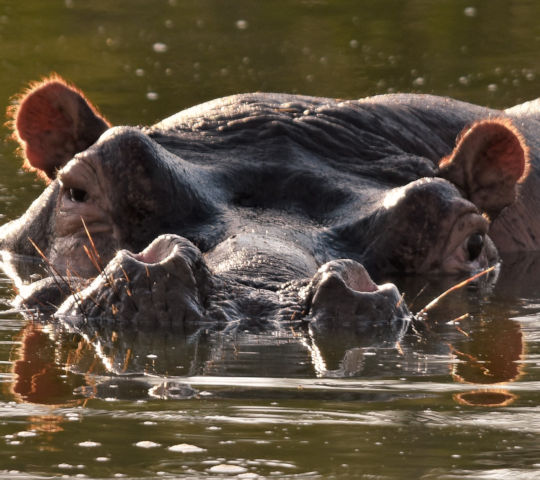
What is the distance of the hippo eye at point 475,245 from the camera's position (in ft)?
20.1

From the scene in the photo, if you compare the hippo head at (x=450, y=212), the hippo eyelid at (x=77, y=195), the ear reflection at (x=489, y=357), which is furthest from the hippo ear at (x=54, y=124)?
the ear reflection at (x=489, y=357)

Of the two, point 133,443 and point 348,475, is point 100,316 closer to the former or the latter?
point 133,443

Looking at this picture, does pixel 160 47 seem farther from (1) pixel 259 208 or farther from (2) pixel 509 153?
(1) pixel 259 208

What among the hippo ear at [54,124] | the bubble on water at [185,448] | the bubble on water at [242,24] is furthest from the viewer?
the bubble on water at [242,24]

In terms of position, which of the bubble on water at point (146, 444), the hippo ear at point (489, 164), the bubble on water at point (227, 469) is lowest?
the bubble on water at point (227, 469)

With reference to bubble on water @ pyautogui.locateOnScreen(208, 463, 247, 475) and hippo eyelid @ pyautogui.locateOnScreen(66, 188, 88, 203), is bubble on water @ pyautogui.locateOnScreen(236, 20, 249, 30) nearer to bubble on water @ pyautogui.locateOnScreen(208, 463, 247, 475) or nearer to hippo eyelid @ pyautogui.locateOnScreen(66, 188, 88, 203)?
hippo eyelid @ pyautogui.locateOnScreen(66, 188, 88, 203)

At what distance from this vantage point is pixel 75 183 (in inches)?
227

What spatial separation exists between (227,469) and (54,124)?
137 inches

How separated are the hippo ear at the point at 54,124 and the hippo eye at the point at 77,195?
1.53 feet

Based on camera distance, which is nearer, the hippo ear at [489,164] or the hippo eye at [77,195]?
the hippo eye at [77,195]

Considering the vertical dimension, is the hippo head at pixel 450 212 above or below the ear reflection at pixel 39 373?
above

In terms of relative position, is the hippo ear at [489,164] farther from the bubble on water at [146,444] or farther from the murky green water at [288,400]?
the bubble on water at [146,444]

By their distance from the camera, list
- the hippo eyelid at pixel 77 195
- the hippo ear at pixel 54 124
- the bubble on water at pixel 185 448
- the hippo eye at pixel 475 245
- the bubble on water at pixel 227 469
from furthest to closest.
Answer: the hippo ear at pixel 54 124, the hippo eye at pixel 475 245, the hippo eyelid at pixel 77 195, the bubble on water at pixel 185 448, the bubble on water at pixel 227 469

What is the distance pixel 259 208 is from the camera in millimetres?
5891
